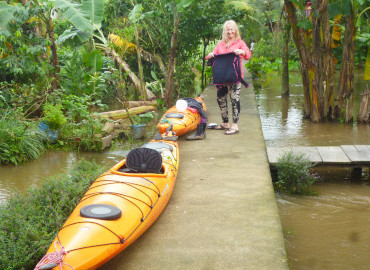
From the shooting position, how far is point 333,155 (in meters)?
6.05

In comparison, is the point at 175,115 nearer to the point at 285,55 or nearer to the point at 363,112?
the point at 363,112

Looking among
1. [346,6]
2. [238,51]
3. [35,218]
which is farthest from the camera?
[346,6]

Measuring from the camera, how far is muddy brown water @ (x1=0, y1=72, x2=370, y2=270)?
404 centimetres

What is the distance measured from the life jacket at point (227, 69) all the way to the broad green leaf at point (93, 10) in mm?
3244

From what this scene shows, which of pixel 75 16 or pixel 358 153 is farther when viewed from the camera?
pixel 75 16

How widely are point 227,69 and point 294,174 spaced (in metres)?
2.19

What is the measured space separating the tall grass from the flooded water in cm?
433

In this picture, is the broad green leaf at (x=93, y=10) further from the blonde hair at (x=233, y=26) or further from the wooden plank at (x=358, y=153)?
the wooden plank at (x=358, y=153)

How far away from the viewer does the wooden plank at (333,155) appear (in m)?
5.83

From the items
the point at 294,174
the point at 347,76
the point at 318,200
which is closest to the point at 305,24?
the point at 347,76

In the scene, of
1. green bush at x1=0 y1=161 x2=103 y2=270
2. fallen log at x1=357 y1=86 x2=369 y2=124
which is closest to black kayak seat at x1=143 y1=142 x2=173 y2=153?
green bush at x1=0 y1=161 x2=103 y2=270

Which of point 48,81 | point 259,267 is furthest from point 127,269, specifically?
point 48,81

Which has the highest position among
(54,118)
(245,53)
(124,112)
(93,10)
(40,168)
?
(93,10)

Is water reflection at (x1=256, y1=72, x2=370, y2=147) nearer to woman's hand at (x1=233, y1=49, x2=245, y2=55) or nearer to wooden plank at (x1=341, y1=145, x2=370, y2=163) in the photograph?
wooden plank at (x1=341, y1=145, x2=370, y2=163)
